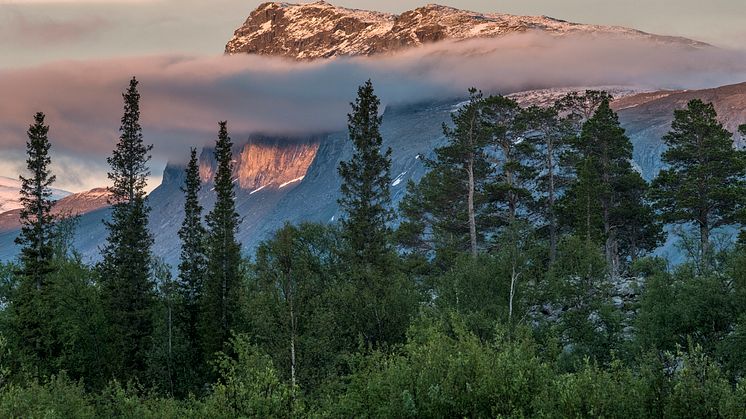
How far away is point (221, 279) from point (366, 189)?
18463 millimetres

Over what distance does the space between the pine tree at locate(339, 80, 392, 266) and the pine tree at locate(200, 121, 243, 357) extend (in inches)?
513

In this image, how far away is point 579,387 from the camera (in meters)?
38.3

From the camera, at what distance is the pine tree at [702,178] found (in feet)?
288

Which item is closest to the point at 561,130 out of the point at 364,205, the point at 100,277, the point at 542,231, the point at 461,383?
the point at 542,231

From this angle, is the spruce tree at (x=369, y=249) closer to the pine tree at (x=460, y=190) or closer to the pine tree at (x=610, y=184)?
the pine tree at (x=460, y=190)

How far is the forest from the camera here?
4647cm

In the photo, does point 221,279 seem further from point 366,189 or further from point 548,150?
point 548,150

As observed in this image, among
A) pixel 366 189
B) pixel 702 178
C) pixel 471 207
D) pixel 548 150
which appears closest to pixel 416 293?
pixel 366 189

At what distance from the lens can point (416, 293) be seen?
252 feet

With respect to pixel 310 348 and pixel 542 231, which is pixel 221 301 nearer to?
pixel 310 348

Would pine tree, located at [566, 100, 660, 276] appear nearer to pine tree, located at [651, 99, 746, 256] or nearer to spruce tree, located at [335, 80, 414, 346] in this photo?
pine tree, located at [651, 99, 746, 256]

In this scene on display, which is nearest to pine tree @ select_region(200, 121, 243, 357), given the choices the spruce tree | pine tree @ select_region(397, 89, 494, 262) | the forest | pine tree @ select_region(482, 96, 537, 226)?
the forest

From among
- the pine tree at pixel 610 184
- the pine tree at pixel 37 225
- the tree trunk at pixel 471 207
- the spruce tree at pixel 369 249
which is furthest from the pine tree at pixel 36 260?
the pine tree at pixel 610 184

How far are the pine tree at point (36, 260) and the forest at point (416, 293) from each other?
0.23 metres
